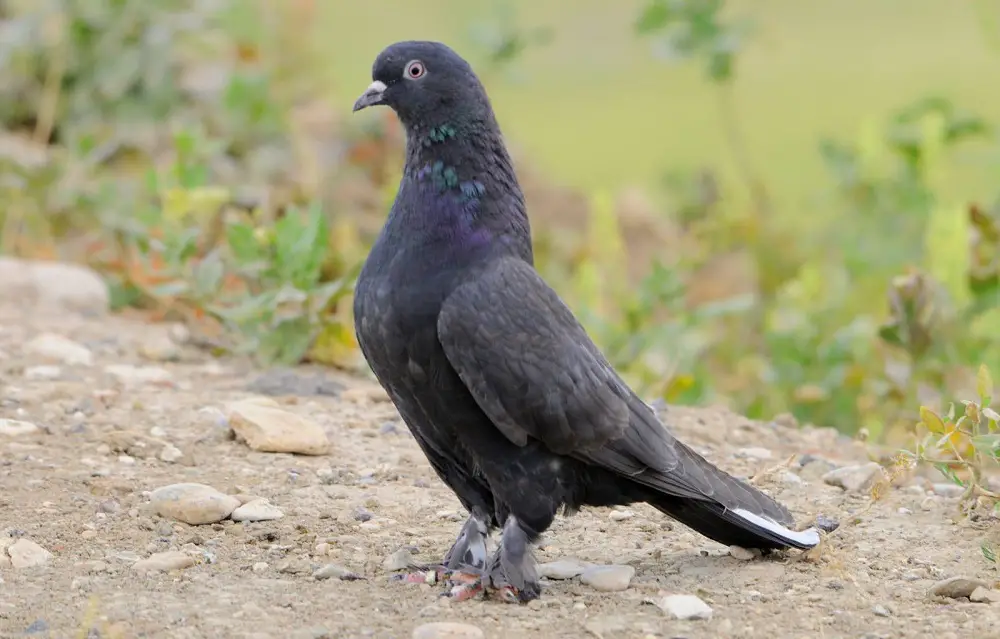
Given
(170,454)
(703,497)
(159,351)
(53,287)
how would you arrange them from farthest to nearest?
(53,287) → (159,351) → (170,454) → (703,497)

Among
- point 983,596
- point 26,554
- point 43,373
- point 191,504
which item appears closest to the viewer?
point 983,596

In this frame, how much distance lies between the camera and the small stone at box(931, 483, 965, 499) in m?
4.60

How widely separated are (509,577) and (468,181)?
1017 mm

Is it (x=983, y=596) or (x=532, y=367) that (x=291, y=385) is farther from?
(x=983, y=596)

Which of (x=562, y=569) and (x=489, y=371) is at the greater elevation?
(x=489, y=371)

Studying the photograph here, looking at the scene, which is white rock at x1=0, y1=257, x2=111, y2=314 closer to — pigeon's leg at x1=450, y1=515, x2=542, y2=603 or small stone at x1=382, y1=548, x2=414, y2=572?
small stone at x1=382, y1=548, x2=414, y2=572

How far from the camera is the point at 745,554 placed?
3949mm

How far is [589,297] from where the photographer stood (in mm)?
6098

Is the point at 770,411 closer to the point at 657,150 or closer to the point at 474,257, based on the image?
the point at 474,257

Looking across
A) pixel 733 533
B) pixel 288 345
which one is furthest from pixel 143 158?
pixel 733 533

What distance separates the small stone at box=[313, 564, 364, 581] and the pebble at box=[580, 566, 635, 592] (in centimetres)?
59

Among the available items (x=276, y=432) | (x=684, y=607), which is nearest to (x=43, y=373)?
(x=276, y=432)

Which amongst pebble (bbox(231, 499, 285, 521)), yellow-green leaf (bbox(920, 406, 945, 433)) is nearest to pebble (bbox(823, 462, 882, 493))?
yellow-green leaf (bbox(920, 406, 945, 433))

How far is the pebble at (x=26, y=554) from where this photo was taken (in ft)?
12.0
